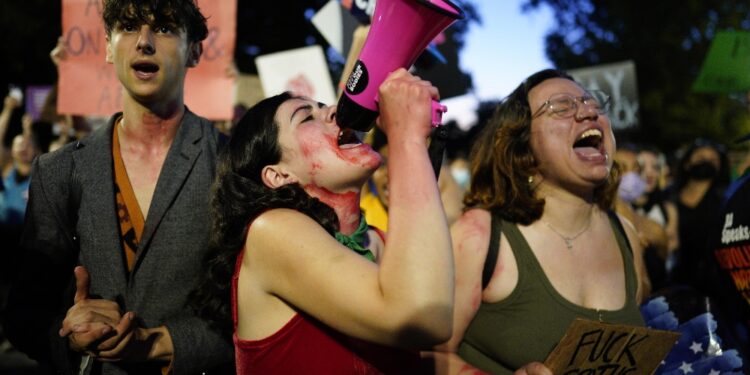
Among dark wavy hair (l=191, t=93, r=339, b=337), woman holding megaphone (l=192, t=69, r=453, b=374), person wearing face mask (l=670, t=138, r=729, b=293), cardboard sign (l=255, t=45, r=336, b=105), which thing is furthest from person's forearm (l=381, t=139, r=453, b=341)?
person wearing face mask (l=670, t=138, r=729, b=293)

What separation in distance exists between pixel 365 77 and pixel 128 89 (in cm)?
105

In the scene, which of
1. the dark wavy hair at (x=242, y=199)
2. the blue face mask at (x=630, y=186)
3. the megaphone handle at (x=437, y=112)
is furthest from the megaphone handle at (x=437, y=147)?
the blue face mask at (x=630, y=186)

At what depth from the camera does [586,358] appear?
2.21m

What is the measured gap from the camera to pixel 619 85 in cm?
955

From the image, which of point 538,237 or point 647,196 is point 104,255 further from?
point 647,196

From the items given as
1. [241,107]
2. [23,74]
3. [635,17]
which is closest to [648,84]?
[635,17]

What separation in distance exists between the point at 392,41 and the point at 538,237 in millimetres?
1194

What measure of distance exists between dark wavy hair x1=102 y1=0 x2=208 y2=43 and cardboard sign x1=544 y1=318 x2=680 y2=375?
1.59 metres

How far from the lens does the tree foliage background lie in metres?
27.9

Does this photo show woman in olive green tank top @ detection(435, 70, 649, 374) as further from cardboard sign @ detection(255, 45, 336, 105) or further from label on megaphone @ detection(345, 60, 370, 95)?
cardboard sign @ detection(255, 45, 336, 105)

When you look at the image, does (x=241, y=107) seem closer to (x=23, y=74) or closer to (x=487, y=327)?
(x=487, y=327)

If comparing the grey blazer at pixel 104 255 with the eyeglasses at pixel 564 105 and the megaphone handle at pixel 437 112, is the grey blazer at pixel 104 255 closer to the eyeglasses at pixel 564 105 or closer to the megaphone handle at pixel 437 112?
the megaphone handle at pixel 437 112

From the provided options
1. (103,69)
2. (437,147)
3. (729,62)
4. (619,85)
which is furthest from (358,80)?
(619,85)

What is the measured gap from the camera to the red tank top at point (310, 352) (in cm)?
182
